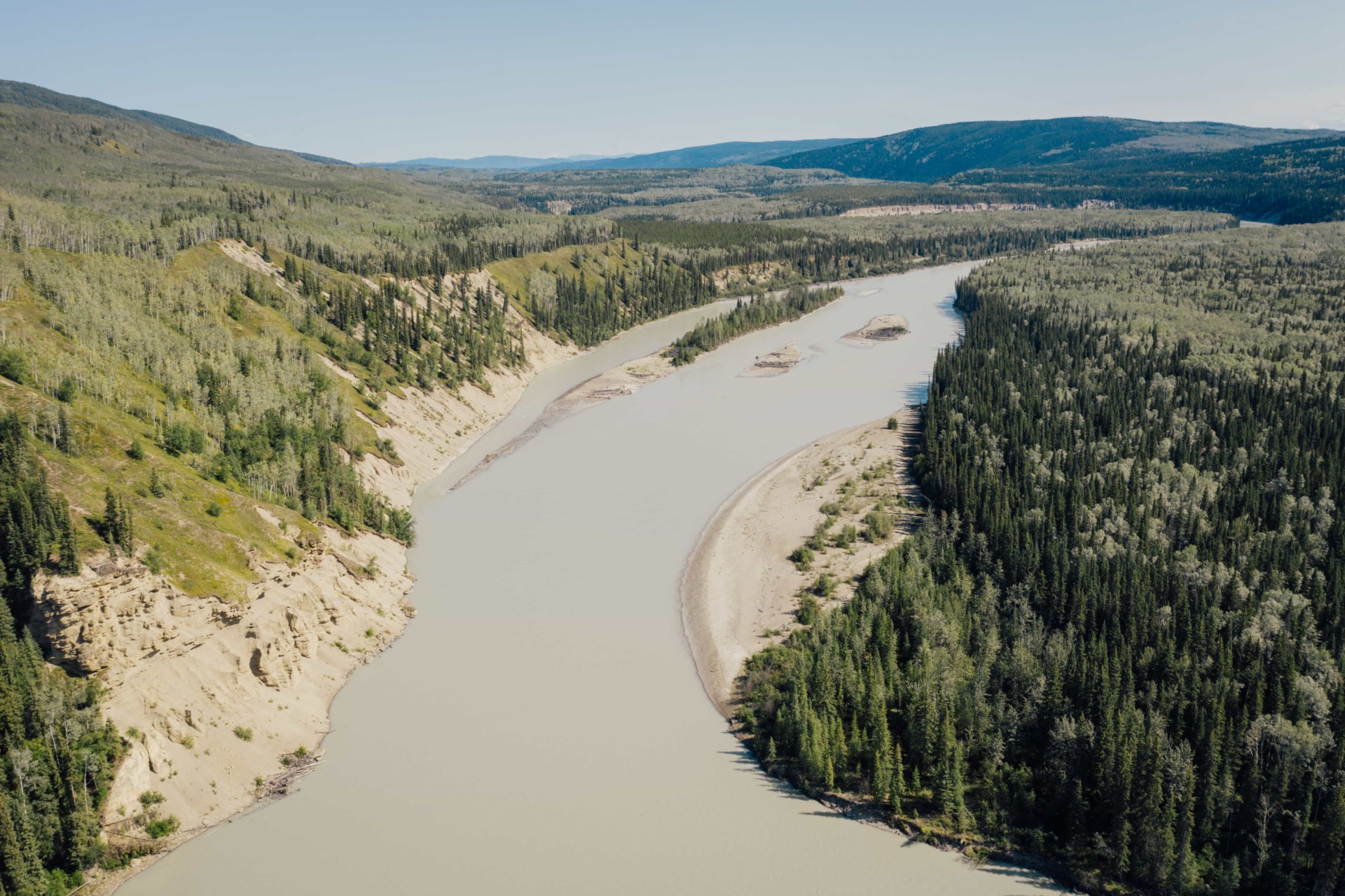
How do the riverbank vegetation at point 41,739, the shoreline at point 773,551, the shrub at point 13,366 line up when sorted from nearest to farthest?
1. the riverbank vegetation at point 41,739
2. the shrub at point 13,366
3. the shoreline at point 773,551

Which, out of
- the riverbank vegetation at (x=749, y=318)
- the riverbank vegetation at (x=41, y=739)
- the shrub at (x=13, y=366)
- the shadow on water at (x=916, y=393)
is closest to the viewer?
the riverbank vegetation at (x=41, y=739)

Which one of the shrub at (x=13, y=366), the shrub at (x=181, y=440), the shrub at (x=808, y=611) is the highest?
the shrub at (x=13, y=366)

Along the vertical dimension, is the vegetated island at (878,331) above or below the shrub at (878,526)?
above

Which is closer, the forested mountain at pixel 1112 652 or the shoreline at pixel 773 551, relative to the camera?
the forested mountain at pixel 1112 652

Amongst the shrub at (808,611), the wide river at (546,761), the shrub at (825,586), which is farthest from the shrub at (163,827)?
the shrub at (825,586)

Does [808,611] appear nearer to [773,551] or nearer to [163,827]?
[773,551]

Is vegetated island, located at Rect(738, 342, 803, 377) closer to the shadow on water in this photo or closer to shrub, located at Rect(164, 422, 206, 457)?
the shadow on water

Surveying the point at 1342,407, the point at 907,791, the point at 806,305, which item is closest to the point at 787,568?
the point at 907,791

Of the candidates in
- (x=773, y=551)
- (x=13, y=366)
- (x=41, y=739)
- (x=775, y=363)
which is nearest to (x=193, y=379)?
(x=13, y=366)

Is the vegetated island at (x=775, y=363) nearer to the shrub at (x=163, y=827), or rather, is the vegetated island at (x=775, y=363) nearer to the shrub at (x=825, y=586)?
the shrub at (x=825, y=586)
